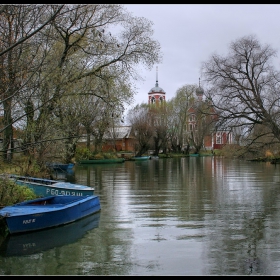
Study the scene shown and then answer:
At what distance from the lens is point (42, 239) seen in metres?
9.46

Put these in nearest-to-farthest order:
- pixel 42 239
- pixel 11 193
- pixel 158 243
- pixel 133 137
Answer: pixel 158 243, pixel 42 239, pixel 11 193, pixel 133 137

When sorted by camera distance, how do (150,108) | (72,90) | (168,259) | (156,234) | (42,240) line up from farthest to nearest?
(150,108), (72,90), (156,234), (42,240), (168,259)

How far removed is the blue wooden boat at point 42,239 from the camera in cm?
865

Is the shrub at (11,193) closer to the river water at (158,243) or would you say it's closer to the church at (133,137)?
the river water at (158,243)

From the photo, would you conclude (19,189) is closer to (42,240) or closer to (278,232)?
(42,240)

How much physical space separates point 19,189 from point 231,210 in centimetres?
733

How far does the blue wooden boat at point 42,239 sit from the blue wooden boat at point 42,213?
0.53ft

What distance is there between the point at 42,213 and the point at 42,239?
0.76 meters

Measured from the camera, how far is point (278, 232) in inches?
399

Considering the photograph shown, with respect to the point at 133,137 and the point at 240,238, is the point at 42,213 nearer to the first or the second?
the point at 240,238

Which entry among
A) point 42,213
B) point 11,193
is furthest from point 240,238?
point 11,193

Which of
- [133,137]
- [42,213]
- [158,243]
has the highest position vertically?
[133,137]

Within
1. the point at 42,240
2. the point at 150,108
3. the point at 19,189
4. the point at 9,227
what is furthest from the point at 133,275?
Answer: the point at 150,108

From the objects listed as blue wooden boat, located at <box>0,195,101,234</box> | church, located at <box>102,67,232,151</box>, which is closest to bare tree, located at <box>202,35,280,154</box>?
church, located at <box>102,67,232,151</box>
